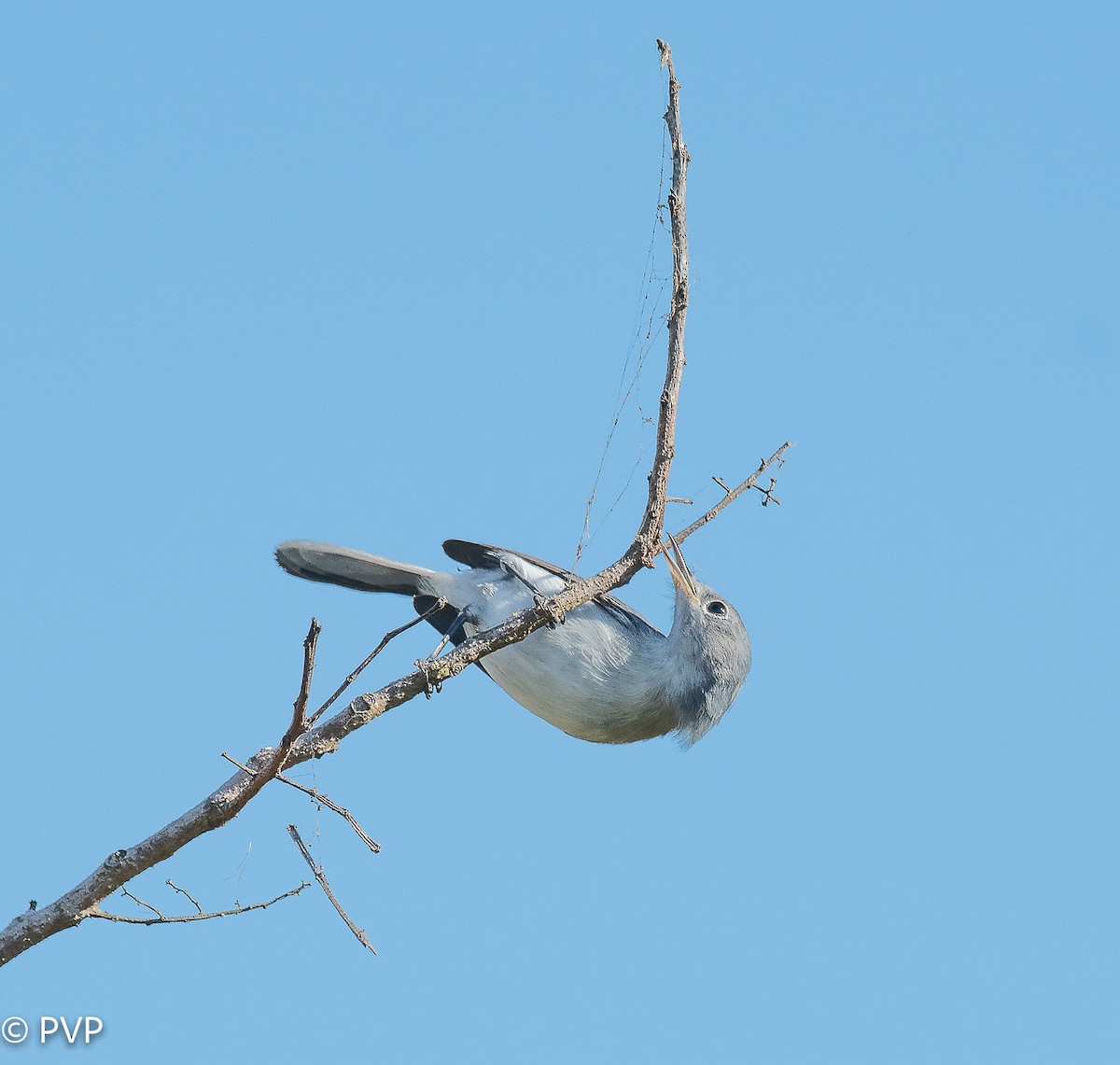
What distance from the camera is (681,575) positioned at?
6504mm

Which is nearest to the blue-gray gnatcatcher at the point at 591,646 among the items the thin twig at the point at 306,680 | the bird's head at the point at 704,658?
the bird's head at the point at 704,658

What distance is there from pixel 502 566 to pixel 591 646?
0.68 meters

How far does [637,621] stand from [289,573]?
175 centimetres

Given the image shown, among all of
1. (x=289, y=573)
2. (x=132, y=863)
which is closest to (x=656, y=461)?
(x=132, y=863)

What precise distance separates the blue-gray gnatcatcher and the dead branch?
1.94 m

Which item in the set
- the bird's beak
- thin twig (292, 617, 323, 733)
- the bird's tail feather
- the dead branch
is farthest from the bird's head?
thin twig (292, 617, 323, 733)

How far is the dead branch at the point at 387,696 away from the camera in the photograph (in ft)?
12.2

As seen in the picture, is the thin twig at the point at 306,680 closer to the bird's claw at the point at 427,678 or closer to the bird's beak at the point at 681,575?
the bird's claw at the point at 427,678

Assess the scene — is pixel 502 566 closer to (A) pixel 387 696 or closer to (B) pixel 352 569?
(B) pixel 352 569

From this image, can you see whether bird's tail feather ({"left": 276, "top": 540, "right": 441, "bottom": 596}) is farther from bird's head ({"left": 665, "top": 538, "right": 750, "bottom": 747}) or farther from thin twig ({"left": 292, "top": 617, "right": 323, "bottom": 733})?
thin twig ({"left": 292, "top": 617, "right": 323, "bottom": 733})

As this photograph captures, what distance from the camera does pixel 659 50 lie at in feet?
13.2

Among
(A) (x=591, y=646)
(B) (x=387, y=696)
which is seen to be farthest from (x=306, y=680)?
(A) (x=591, y=646)

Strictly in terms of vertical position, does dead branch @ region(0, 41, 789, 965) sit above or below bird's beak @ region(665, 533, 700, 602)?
below

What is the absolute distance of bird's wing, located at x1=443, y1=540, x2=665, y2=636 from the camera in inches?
257
